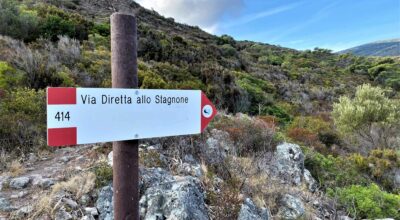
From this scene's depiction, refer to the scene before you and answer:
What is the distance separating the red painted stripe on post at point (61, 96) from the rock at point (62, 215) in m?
2.09

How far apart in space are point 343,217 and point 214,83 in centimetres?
774

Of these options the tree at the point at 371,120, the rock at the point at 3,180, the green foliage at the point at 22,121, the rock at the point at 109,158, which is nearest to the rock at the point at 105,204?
the rock at the point at 109,158

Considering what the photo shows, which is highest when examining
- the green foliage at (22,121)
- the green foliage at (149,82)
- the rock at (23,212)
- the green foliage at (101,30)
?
the green foliage at (101,30)

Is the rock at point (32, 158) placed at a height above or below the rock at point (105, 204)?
above

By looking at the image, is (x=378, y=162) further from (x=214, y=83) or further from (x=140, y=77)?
(x=140, y=77)

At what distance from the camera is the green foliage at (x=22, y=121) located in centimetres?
470

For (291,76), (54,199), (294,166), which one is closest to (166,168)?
(54,199)

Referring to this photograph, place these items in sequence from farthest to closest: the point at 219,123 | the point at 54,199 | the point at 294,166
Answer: the point at 219,123, the point at 294,166, the point at 54,199

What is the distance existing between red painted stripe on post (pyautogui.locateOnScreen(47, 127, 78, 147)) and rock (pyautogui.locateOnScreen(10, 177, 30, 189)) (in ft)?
8.90

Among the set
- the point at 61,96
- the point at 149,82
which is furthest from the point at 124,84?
the point at 149,82

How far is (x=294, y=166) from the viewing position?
227 inches

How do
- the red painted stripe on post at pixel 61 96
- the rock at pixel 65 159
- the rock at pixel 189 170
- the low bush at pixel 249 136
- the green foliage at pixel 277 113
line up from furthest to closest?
the green foliage at pixel 277 113 → the low bush at pixel 249 136 → the rock at pixel 65 159 → the rock at pixel 189 170 → the red painted stripe on post at pixel 61 96

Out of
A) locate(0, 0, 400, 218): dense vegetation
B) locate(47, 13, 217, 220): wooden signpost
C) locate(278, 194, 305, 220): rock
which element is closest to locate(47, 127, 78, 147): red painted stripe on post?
locate(47, 13, 217, 220): wooden signpost

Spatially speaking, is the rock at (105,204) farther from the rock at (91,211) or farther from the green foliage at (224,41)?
the green foliage at (224,41)
